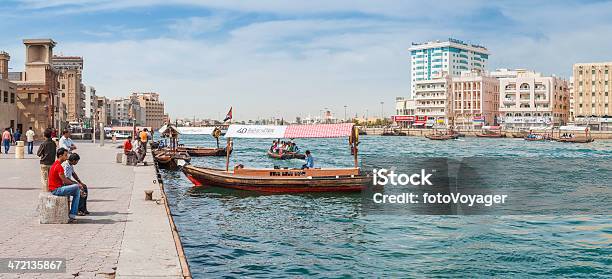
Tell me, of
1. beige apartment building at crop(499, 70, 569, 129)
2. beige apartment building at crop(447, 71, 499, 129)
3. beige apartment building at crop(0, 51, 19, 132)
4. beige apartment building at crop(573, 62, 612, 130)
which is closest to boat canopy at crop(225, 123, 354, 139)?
beige apartment building at crop(0, 51, 19, 132)

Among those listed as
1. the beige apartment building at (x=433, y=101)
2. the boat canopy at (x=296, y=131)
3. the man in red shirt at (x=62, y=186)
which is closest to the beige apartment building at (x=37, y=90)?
the boat canopy at (x=296, y=131)

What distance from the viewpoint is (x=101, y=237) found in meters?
10.4

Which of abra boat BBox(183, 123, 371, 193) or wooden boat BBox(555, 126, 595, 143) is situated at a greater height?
wooden boat BBox(555, 126, 595, 143)

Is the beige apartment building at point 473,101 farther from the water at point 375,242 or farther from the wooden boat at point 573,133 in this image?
the water at point 375,242

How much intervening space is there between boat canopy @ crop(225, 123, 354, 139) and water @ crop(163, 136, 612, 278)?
448 cm

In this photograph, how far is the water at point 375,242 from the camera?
12.5 metres

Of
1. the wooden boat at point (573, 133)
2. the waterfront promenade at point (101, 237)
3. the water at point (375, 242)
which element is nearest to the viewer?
the waterfront promenade at point (101, 237)

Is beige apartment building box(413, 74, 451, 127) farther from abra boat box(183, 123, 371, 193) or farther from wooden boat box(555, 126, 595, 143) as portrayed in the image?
abra boat box(183, 123, 371, 193)

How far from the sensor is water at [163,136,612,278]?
12.5 metres

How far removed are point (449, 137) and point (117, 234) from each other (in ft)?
383

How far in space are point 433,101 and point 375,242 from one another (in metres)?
A: 143

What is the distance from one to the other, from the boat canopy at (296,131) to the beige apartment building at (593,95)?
115549 mm

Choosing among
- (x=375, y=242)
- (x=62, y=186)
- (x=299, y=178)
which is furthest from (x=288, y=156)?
(x=62, y=186)

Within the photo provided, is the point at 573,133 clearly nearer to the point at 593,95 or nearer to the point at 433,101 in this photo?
the point at 593,95
